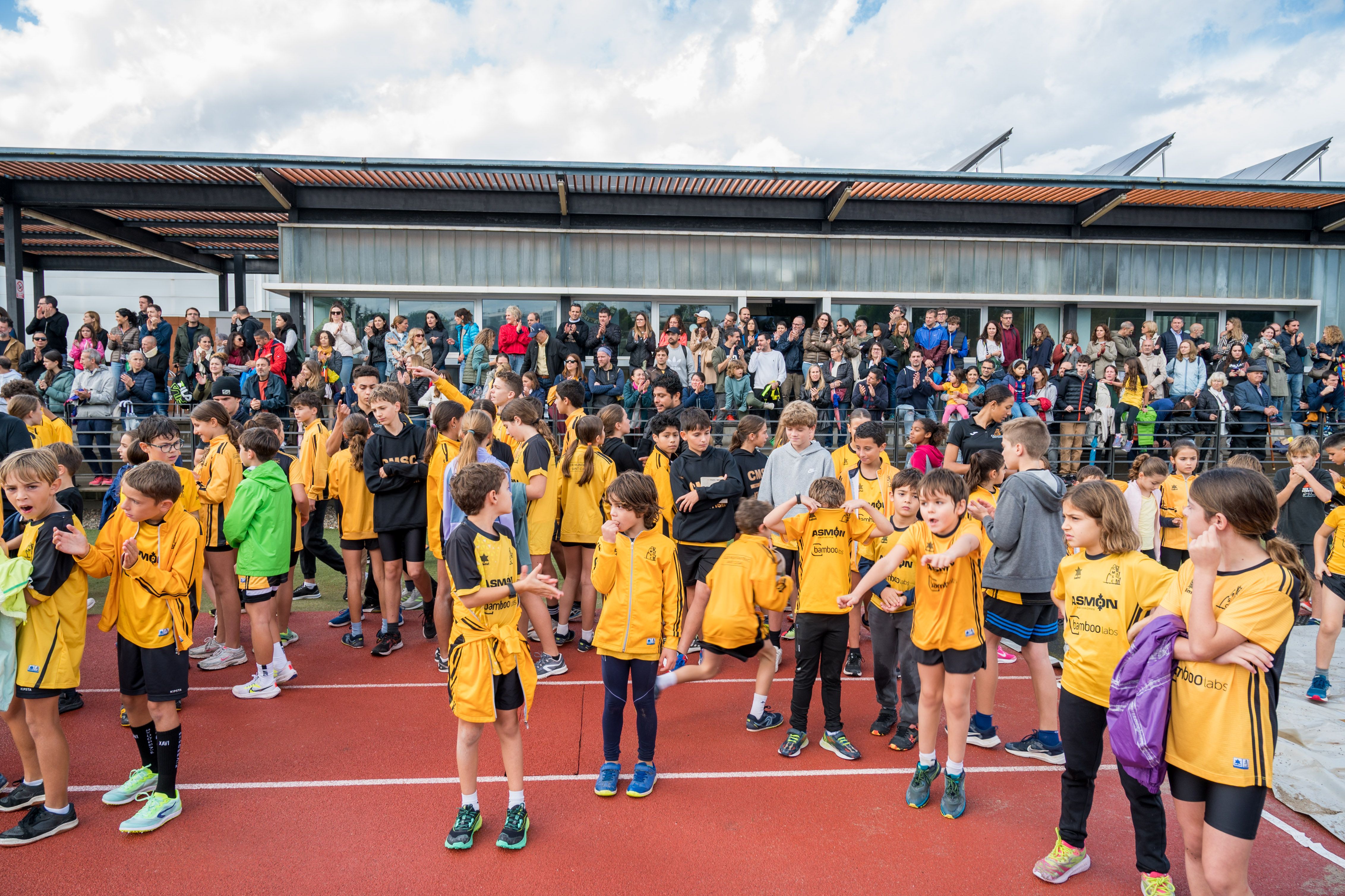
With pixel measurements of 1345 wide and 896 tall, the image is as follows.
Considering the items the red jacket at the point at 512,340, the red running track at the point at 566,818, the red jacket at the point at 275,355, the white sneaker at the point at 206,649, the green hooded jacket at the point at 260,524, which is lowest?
the red running track at the point at 566,818

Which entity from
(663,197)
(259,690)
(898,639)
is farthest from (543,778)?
(663,197)

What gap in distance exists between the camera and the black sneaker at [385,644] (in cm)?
623

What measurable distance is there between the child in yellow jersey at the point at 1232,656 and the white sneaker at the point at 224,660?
6.20 metres

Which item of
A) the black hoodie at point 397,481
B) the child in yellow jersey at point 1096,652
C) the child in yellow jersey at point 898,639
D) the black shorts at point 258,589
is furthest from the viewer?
the black hoodie at point 397,481

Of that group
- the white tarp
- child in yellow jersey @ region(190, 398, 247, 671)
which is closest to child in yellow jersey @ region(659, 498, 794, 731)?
the white tarp

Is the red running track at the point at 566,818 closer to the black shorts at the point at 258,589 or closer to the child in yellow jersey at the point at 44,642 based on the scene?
the child in yellow jersey at the point at 44,642

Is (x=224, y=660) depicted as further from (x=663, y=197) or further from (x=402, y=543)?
(x=663, y=197)

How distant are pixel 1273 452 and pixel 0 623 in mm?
15465

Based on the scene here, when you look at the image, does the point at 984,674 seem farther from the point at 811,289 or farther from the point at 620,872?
the point at 811,289

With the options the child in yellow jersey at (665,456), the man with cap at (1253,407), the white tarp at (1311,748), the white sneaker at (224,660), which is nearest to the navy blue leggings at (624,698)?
the child in yellow jersey at (665,456)

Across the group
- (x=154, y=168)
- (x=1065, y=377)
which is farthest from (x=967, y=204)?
(x=154, y=168)

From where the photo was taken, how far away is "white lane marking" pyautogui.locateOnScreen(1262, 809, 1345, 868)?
3570 mm

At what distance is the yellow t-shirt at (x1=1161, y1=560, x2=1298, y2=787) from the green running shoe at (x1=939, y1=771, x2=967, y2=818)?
4.40 feet

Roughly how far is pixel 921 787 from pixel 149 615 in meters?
4.01
